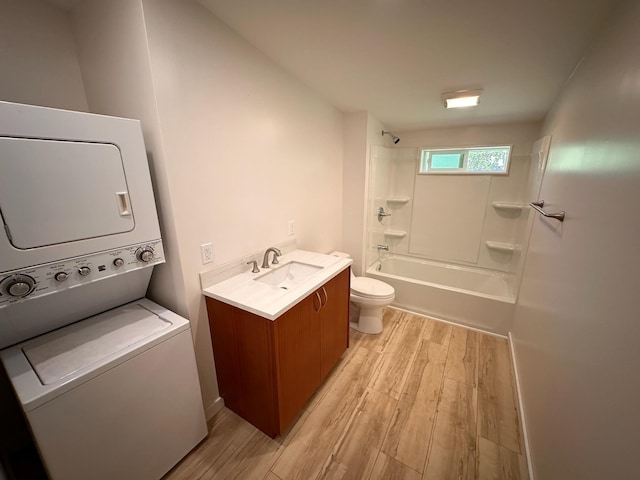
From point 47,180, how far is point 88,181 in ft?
0.35

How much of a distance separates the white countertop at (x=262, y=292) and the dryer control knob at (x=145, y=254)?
13.9 inches

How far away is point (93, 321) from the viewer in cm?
120

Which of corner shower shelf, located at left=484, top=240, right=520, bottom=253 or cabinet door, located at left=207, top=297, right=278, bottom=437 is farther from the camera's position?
corner shower shelf, located at left=484, top=240, right=520, bottom=253

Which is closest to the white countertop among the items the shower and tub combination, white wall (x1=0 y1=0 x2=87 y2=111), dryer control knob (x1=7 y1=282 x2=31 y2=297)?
dryer control knob (x1=7 y1=282 x2=31 y2=297)

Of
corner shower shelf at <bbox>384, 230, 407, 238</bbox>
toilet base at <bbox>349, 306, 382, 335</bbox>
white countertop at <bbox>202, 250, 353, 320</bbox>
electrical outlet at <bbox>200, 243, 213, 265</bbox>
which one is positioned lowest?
toilet base at <bbox>349, 306, 382, 335</bbox>

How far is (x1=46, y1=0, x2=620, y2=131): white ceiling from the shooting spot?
3.60 ft

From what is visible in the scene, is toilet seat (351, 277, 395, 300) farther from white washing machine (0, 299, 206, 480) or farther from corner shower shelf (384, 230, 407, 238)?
white washing machine (0, 299, 206, 480)

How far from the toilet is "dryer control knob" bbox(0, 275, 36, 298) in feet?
6.70

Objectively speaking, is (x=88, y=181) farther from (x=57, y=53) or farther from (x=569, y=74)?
(x=569, y=74)

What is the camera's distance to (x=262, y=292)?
1369mm

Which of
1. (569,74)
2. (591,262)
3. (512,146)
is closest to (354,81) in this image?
(569,74)

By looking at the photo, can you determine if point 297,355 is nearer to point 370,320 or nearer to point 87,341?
point 87,341

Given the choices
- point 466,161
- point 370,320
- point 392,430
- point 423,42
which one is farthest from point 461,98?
point 392,430

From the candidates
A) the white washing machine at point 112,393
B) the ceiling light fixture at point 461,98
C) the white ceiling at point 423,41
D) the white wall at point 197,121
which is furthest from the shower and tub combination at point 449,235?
the white washing machine at point 112,393
